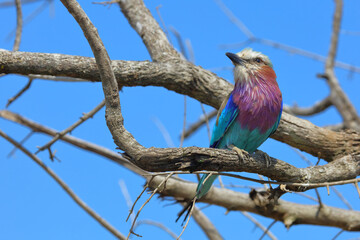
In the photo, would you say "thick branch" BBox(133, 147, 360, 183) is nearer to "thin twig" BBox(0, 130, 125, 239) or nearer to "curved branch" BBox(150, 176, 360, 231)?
"curved branch" BBox(150, 176, 360, 231)

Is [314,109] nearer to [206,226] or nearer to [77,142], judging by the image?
[206,226]

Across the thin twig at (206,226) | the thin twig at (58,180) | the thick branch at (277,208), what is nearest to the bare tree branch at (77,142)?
the thin twig at (58,180)

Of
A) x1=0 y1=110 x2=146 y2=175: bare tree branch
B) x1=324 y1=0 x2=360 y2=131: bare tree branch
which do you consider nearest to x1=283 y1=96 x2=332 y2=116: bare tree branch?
x1=0 y1=110 x2=146 y2=175: bare tree branch

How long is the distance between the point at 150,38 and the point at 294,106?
Result: 263cm

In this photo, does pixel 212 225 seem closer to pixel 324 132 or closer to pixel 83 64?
pixel 324 132

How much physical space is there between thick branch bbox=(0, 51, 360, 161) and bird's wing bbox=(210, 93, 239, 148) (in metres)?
0.57

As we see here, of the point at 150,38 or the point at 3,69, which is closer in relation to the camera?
the point at 3,69

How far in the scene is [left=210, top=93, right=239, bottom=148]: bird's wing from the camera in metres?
4.03

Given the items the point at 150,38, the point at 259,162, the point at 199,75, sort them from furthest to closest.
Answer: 1. the point at 150,38
2. the point at 199,75
3. the point at 259,162

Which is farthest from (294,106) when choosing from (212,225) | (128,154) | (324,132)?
(128,154)

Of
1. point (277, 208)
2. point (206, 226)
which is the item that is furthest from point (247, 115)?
point (206, 226)

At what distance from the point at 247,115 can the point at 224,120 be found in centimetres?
22

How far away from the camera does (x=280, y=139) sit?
16.2 feet

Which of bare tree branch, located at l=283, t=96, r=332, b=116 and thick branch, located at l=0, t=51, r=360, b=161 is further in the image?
bare tree branch, located at l=283, t=96, r=332, b=116
